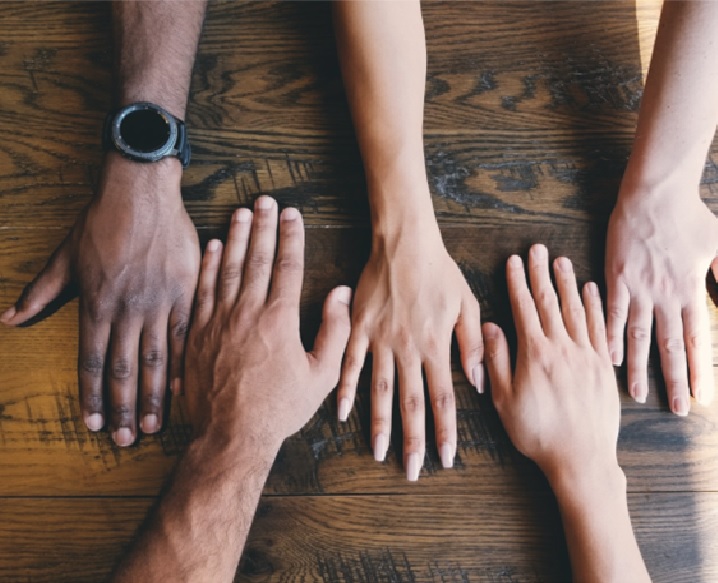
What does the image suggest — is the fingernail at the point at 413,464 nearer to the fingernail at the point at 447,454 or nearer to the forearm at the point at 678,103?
the fingernail at the point at 447,454

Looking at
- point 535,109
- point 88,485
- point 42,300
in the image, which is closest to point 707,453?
point 535,109

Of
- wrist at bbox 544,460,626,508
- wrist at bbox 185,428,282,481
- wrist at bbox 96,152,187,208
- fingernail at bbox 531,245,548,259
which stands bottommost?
wrist at bbox 544,460,626,508

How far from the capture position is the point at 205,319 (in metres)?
1.02

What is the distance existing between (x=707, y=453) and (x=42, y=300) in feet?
3.81

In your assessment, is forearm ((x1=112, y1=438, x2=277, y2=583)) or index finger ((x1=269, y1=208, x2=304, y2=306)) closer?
forearm ((x1=112, y1=438, x2=277, y2=583))

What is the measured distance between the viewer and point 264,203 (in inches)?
42.0

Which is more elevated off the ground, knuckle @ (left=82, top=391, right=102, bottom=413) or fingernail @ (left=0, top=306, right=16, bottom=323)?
fingernail @ (left=0, top=306, right=16, bottom=323)

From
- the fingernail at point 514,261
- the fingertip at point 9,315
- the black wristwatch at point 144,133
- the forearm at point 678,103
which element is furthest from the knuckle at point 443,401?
the fingertip at point 9,315

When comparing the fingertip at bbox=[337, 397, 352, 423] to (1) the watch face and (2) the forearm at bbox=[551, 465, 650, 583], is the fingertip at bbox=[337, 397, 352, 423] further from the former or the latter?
(1) the watch face

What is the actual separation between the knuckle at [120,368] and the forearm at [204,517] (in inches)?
6.4

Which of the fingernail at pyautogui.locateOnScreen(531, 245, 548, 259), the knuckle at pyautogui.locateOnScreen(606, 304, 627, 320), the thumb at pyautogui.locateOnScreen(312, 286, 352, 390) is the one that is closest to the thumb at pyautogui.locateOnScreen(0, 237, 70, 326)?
the thumb at pyautogui.locateOnScreen(312, 286, 352, 390)

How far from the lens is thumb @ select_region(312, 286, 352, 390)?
39.8 inches

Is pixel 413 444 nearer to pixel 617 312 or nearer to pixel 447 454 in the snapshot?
pixel 447 454

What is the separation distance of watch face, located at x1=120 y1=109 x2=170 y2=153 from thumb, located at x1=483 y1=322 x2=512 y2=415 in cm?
64
